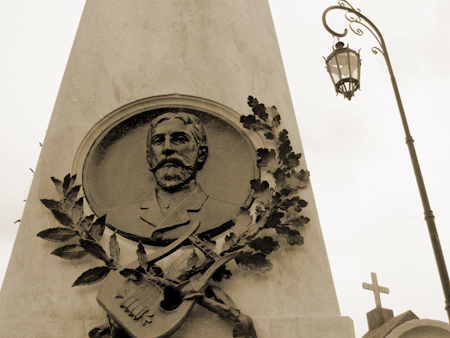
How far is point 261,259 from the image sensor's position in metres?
4.65

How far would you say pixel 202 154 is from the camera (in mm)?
5258

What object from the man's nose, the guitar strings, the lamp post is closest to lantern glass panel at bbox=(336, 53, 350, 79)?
the lamp post

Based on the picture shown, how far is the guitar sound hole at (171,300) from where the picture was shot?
4.34 metres

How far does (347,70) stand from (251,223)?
4.21m

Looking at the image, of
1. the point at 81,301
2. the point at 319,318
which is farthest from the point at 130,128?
the point at 319,318

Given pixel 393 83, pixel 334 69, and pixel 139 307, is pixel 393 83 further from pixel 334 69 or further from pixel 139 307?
pixel 139 307

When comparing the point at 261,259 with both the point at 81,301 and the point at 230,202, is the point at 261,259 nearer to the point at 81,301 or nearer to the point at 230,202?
the point at 230,202

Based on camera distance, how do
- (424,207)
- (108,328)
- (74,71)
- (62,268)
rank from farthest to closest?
1. (424,207)
2. (74,71)
3. (62,268)
4. (108,328)

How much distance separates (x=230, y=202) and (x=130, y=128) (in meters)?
1.14

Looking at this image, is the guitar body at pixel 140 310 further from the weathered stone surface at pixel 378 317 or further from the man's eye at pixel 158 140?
the weathered stone surface at pixel 378 317

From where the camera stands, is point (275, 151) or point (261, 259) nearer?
point (261, 259)

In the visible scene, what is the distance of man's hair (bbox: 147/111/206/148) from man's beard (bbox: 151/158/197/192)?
231 mm

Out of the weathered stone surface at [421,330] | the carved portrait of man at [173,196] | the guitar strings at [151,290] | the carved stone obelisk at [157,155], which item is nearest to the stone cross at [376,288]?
the weathered stone surface at [421,330]

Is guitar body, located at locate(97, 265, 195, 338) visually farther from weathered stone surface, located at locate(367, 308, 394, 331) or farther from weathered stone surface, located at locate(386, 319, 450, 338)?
weathered stone surface, located at locate(367, 308, 394, 331)
